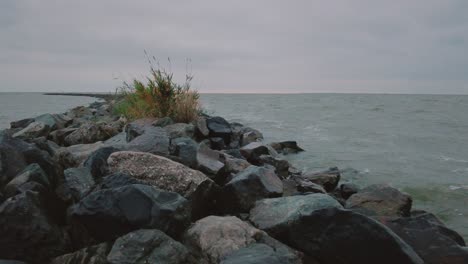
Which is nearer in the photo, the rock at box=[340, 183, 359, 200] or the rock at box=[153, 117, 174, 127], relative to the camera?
the rock at box=[340, 183, 359, 200]

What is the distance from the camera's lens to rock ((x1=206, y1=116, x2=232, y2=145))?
8195 millimetres

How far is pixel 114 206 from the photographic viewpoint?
9.18 feet

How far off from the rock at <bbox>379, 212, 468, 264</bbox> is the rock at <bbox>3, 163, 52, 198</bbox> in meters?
2.71

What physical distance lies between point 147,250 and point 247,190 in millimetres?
1463

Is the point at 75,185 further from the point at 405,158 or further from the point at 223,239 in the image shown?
the point at 405,158

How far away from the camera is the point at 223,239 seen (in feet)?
9.36

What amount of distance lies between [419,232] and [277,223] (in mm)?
1142

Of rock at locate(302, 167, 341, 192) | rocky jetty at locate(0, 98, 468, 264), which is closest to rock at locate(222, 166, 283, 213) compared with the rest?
rocky jetty at locate(0, 98, 468, 264)

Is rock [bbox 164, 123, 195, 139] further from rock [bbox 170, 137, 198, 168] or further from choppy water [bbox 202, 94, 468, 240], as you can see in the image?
choppy water [bbox 202, 94, 468, 240]

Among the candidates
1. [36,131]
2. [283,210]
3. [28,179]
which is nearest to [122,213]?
[28,179]

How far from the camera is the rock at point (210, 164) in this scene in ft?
14.6

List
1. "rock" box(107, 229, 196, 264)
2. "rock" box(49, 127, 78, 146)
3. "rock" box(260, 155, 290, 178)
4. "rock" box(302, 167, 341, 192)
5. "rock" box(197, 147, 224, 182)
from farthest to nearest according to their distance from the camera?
"rock" box(49, 127, 78, 146)
"rock" box(260, 155, 290, 178)
"rock" box(302, 167, 341, 192)
"rock" box(197, 147, 224, 182)
"rock" box(107, 229, 196, 264)

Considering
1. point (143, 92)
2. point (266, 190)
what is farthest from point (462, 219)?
point (143, 92)

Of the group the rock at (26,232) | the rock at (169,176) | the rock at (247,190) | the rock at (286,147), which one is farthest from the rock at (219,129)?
the rock at (26,232)
